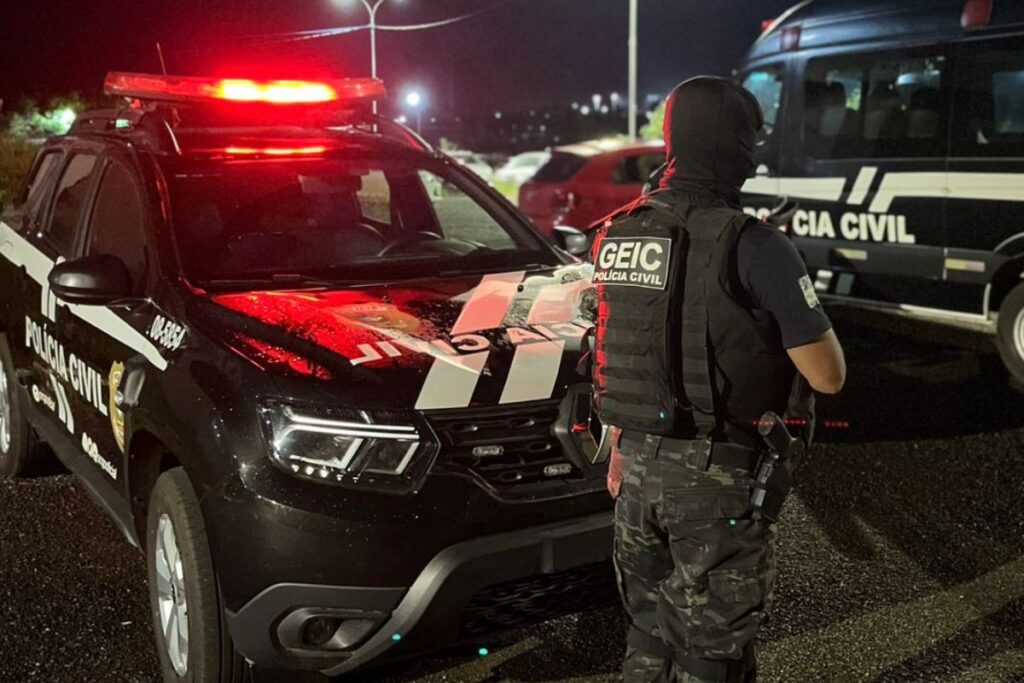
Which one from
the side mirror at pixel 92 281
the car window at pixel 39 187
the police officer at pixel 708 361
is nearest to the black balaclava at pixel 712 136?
the police officer at pixel 708 361

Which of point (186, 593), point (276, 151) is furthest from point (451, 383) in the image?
point (276, 151)

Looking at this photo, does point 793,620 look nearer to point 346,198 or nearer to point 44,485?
point 346,198

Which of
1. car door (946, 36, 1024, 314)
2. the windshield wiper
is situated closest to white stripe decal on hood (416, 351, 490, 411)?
the windshield wiper

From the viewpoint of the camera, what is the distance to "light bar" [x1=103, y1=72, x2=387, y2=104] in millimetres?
4215

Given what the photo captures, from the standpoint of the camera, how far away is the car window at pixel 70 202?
4152 mm

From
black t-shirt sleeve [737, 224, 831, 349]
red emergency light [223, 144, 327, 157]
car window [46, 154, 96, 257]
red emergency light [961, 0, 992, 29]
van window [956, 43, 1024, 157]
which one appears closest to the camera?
black t-shirt sleeve [737, 224, 831, 349]

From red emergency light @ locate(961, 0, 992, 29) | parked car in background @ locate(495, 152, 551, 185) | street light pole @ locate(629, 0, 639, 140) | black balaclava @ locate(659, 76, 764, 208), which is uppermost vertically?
black balaclava @ locate(659, 76, 764, 208)

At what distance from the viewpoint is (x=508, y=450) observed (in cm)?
284

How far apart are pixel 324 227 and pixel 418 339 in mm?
1139

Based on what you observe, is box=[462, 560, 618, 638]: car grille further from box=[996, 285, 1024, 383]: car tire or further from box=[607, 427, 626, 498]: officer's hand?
box=[996, 285, 1024, 383]: car tire

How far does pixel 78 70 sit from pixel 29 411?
31.1m

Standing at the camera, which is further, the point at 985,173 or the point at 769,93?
the point at 769,93

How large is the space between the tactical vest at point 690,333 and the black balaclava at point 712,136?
2.6 inches

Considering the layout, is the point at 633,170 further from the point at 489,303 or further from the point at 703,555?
the point at 703,555
